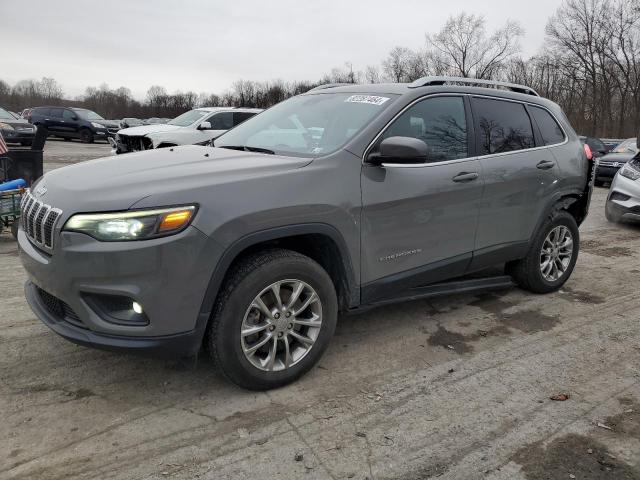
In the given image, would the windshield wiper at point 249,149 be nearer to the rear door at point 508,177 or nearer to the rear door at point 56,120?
the rear door at point 508,177

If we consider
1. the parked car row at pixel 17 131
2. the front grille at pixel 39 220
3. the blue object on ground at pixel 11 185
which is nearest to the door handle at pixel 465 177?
the front grille at pixel 39 220

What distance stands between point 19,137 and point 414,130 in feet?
63.4

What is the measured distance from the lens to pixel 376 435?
2703 millimetres

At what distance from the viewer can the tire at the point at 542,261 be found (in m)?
4.70

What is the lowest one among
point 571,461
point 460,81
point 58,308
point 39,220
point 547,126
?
point 571,461

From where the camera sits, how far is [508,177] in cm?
423

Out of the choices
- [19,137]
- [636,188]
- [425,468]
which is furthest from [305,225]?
[19,137]

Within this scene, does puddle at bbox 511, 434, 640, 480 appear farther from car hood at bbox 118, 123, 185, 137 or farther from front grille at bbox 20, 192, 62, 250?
car hood at bbox 118, 123, 185, 137

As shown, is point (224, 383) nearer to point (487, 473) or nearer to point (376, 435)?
point (376, 435)

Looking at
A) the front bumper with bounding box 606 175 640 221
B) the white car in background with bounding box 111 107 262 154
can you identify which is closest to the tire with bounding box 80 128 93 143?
the white car in background with bounding box 111 107 262 154

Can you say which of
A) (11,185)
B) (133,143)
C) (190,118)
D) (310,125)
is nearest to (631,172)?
(310,125)

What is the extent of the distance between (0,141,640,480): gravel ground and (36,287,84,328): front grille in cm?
49

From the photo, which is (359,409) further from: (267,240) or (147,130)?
(147,130)

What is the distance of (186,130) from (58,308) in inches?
387
